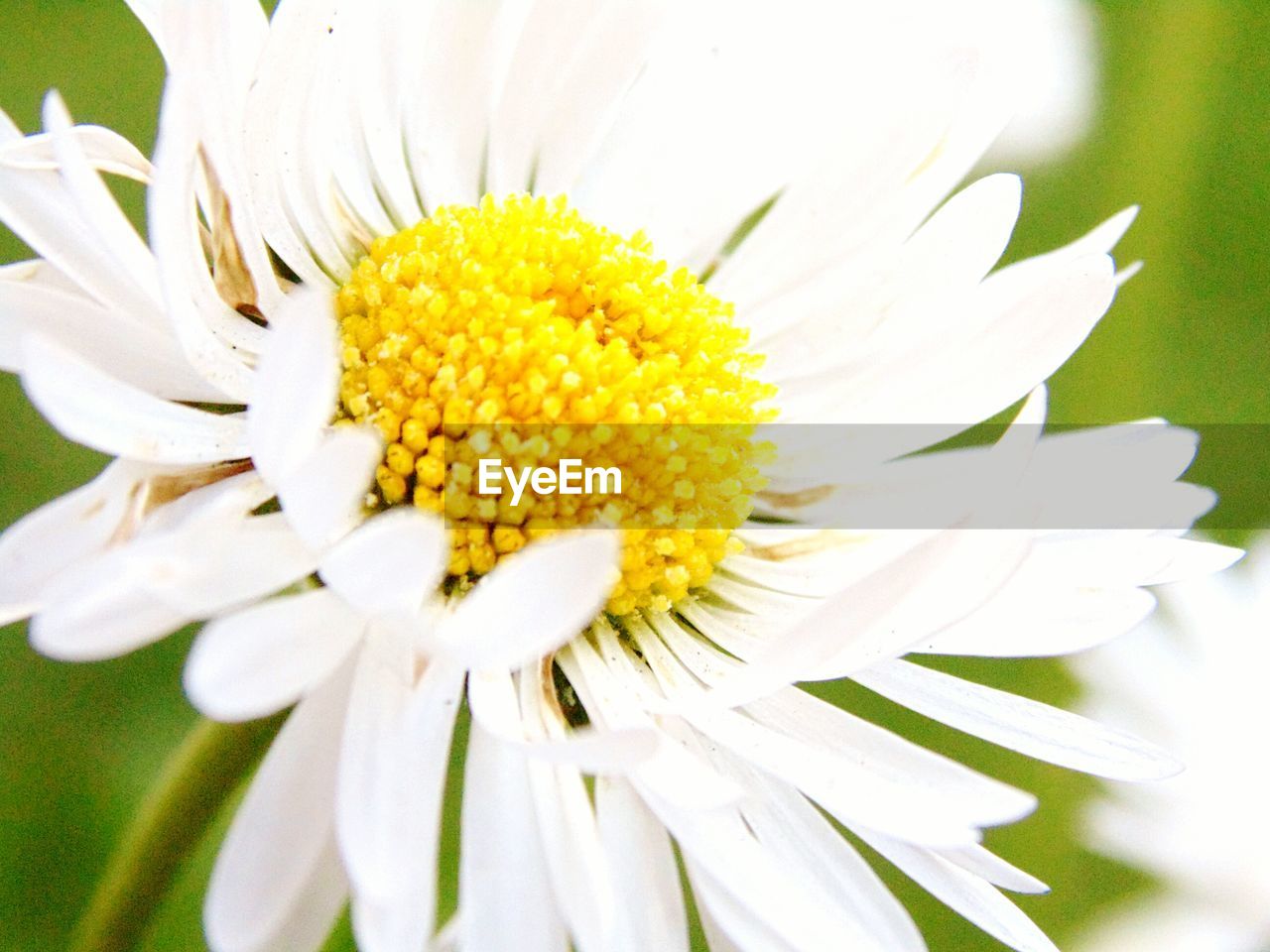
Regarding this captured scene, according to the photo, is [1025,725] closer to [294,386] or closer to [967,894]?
[967,894]

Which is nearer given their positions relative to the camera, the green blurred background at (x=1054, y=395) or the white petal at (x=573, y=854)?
the white petal at (x=573, y=854)

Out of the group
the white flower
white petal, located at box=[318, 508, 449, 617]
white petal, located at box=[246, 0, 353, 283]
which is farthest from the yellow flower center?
the white flower

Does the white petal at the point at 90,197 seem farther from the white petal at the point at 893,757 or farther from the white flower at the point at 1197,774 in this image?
the white flower at the point at 1197,774

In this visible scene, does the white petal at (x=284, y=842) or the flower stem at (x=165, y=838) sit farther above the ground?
the white petal at (x=284, y=842)

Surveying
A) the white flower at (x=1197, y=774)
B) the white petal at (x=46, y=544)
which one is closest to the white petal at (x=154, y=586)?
the white petal at (x=46, y=544)

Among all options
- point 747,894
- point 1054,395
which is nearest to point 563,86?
point 747,894

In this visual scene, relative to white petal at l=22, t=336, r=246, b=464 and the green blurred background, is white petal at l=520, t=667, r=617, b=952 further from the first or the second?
the green blurred background
